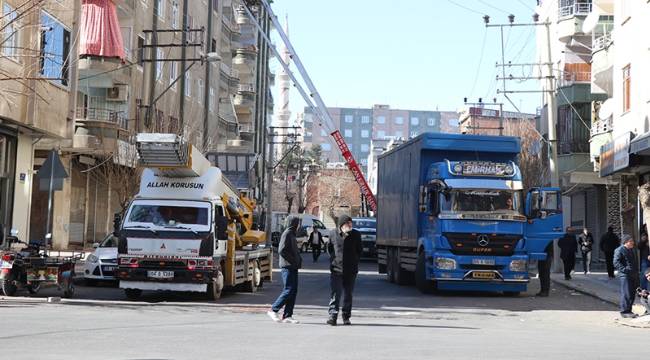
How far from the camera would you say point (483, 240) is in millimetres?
23375

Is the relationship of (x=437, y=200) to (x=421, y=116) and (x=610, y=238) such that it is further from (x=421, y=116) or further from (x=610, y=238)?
(x=421, y=116)

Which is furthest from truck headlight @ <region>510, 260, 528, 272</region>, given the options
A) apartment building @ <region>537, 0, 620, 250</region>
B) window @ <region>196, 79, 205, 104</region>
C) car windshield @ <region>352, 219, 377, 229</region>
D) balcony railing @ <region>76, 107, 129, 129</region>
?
window @ <region>196, 79, 205, 104</region>

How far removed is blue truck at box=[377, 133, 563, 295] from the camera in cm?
2336

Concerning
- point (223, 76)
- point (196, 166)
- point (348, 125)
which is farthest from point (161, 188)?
point (348, 125)

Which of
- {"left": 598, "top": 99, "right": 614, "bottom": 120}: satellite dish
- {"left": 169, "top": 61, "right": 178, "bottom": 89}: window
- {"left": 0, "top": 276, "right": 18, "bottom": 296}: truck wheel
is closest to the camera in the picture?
{"left": 0, "top": 276, "right": 18, "bottom": 296}: truck wheel

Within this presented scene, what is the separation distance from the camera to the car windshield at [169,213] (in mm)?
20203

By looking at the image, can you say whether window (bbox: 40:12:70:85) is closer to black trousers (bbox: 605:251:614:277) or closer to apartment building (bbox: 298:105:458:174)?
black trousers (bbox: 605:251:614:277)

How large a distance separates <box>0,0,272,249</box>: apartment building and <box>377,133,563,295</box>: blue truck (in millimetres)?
7045

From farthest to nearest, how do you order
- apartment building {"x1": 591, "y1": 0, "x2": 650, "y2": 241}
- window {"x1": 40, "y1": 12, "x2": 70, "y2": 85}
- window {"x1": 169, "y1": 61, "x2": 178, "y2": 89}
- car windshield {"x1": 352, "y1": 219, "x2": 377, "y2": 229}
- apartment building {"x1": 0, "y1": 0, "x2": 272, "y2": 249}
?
window {"x1": 169, "y1": 61, "x2": 178, "y2": 89} → car windshield {"x1": 352, "y1": 219, "x2": 377, "y2": 229} → apartment building {"x1": 591, "y1": 0, "x2": 650, "y2": 241} → window {"x1": 40, "y1": 12, "x2": 70, "y2": 85} → apartment building {"x1": 0, "y1": 0, "x2": 272, "y2": 249}

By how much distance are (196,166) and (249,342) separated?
8540mm


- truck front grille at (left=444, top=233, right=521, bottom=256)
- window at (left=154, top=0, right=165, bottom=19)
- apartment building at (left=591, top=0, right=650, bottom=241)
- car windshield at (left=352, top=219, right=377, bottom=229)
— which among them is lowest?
truck front grille at (left=444, top=233, right=521, bottom=256)

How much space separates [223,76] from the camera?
2621 inches

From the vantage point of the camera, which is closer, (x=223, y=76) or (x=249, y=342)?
(x=249, y=342)

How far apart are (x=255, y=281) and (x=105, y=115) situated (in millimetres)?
20958
